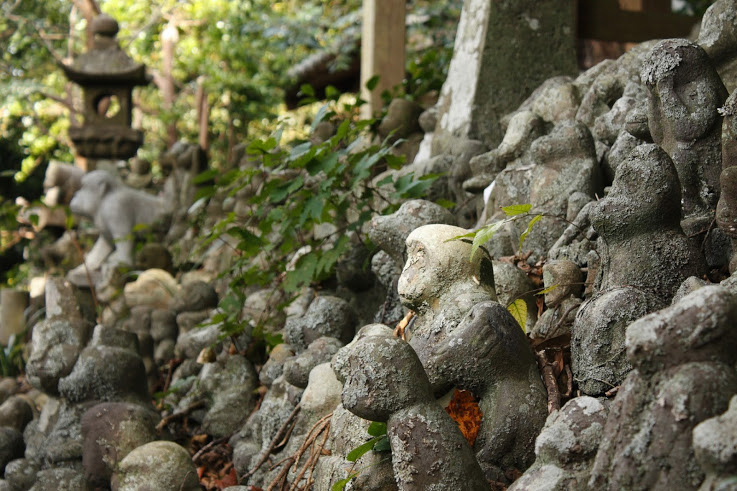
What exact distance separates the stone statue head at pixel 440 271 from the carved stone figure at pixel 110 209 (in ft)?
16.4

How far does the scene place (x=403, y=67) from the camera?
17.1 ft

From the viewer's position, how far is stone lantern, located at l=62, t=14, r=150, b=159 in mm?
8344

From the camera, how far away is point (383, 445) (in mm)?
1967

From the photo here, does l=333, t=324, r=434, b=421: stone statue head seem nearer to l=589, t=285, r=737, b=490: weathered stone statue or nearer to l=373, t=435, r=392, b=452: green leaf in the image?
l=373, t=435, r=392, b=452: green leaf

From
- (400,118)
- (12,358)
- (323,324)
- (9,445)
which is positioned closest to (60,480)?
(9,445)

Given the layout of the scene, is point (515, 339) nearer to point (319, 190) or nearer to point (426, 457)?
point (426, 457)

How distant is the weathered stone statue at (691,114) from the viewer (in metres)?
2.18

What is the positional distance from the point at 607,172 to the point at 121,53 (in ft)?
22.2

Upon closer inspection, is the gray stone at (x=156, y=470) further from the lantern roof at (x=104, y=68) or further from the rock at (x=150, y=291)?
the lantern roof at (x=104, y=68)

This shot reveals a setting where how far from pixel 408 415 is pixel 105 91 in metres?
7.60

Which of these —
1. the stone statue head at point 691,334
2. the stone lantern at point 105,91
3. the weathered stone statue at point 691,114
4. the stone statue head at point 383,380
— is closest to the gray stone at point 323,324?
the stone statue head at point 383,380

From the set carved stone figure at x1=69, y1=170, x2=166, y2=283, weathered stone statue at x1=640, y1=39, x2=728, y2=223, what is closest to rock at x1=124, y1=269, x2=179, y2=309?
carved stone figure at x1=69, y1=170, x2=166, y2=283

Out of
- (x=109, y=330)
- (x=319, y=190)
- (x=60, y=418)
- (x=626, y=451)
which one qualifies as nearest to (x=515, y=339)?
(x=626, y=451)

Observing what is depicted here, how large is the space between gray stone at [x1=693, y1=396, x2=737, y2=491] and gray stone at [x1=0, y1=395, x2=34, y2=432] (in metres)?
3.51
